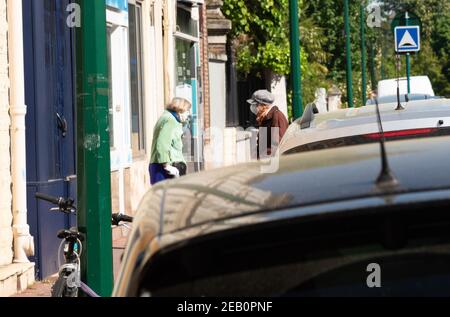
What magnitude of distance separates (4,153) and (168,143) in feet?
9.62

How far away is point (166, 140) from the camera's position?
14.4 meters

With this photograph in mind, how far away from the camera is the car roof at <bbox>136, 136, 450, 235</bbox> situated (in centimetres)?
287

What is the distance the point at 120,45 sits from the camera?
17938 mm

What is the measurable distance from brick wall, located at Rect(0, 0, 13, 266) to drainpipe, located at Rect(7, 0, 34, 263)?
0.07m

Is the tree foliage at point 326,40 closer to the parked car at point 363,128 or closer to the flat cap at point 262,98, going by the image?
the flat cap at point 262,98

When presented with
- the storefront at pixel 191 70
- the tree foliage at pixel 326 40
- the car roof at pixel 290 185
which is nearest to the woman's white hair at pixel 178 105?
the storefront at pixel 191 70

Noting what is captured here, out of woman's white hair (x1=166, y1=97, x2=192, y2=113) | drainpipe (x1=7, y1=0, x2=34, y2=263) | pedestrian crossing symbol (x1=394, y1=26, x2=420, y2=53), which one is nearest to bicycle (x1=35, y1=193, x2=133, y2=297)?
drainpipe (x1=7, y1=0, x2=34, y2=263)

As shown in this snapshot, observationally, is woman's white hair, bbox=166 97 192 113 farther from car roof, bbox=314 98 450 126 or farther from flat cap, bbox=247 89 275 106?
car roof, bbox=314 98 450 126

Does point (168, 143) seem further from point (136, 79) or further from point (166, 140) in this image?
point (136, 79)

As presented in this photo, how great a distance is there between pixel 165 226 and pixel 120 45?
1514cm

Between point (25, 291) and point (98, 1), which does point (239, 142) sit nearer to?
point (25, 291)

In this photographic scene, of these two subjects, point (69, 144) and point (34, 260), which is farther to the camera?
point (69, 144)
